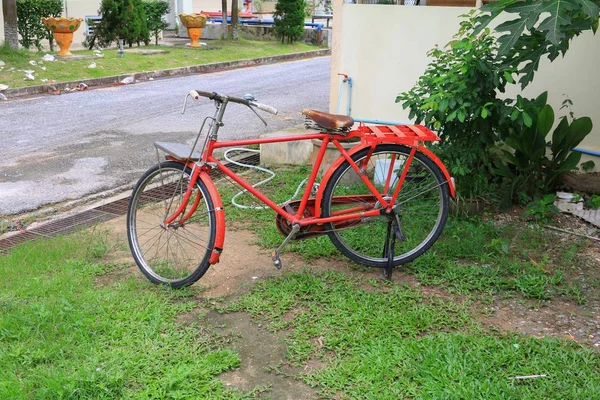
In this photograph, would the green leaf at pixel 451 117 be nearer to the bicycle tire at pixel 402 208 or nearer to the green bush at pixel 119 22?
the bicycle tire at pixel 402 208

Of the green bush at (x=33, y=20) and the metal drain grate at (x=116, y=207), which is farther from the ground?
the green bush at (x=33, y=20)

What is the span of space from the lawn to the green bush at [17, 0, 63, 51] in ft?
Result: 43.4

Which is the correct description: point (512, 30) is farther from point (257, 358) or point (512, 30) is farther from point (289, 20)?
point (289, 20)

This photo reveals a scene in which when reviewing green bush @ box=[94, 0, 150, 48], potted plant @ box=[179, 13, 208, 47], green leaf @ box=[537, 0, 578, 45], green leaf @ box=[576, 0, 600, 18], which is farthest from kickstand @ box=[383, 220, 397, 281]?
potted plant @ box=[179, 13, 208, 47]

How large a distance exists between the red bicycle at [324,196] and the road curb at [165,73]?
8.97 meters

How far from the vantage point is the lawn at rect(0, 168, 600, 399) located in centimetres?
312

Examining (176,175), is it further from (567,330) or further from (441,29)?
(441,29)

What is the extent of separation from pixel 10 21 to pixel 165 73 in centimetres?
340

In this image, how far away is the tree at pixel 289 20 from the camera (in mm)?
22391

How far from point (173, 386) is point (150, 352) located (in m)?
0.33

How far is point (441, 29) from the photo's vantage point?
607 cm

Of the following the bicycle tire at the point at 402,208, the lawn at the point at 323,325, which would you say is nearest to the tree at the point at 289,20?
the bicycle tire at the point at 402,208

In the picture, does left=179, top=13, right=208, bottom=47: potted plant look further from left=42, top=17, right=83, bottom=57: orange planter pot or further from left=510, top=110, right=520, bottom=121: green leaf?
left=510, top=110, right=520, bottom=121: green leaf

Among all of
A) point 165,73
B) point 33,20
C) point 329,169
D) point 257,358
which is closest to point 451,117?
point 329,169
